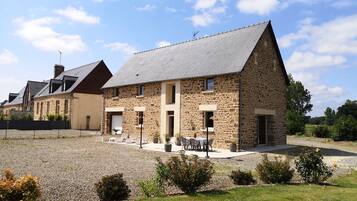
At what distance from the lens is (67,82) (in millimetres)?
42250

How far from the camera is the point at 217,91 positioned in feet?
71.5

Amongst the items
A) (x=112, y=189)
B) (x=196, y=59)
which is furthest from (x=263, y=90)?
(x=112, y=189)

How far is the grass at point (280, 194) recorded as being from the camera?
7820mm

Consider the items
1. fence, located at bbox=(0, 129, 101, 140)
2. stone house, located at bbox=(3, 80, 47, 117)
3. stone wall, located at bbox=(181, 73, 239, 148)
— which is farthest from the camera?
stone house, located at bbox=(3, 80, 47, 117)

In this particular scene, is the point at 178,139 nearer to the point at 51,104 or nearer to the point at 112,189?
the point at 112,189

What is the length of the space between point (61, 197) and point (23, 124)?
35068 mm

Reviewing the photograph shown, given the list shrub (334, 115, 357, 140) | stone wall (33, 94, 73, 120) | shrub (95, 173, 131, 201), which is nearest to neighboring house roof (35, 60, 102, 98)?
stone wall (33, 94, 73, 120)

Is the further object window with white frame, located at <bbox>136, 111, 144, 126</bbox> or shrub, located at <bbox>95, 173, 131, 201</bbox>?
window with white frame, located at <bbox>136, 111, 144, 126</bbox>

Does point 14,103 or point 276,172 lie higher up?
point 14,103

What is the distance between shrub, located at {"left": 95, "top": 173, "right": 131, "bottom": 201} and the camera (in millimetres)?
7461

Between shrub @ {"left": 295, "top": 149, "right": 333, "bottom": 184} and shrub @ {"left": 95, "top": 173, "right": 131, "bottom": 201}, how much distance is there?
544 cm

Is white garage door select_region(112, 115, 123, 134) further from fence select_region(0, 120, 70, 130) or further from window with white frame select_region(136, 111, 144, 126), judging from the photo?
fence select_region(0, 120, 70, 130)

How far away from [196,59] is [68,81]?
22.9 m

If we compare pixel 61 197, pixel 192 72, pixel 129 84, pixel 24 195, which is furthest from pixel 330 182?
pixel 129 84
